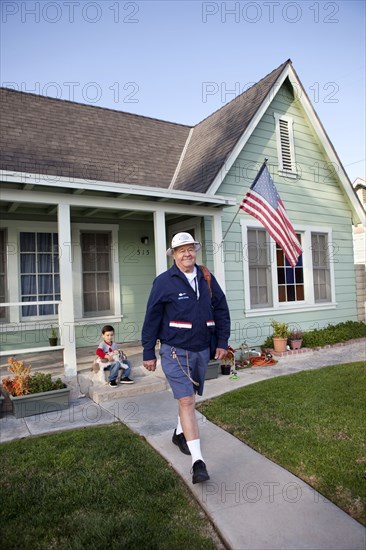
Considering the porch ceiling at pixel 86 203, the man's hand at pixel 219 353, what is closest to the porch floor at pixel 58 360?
the porch ceiling at pixel 86 203

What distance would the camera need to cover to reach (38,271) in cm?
855

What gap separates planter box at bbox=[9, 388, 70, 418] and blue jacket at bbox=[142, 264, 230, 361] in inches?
93.0

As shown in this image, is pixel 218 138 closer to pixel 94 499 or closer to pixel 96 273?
pixel 96 273

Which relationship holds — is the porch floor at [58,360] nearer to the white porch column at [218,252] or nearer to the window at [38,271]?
the window at [38,271]

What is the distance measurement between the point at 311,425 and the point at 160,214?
4.52 meters

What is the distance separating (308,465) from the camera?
11.3ft

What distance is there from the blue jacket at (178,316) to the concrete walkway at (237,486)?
1.08m

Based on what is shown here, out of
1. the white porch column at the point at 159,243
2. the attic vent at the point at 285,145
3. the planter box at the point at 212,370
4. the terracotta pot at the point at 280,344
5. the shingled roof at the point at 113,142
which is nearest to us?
the planter box at the point at 212,370

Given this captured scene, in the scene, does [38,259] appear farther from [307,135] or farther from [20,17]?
[307,135]

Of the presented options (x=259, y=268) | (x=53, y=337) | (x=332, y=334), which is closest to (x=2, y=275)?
(x=53, y=337)

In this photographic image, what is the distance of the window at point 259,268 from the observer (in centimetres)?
926

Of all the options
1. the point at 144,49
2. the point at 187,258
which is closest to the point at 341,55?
the point at 144,49

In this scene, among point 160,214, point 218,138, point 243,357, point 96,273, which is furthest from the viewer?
point 218,138

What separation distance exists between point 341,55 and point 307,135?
239 centimetres
